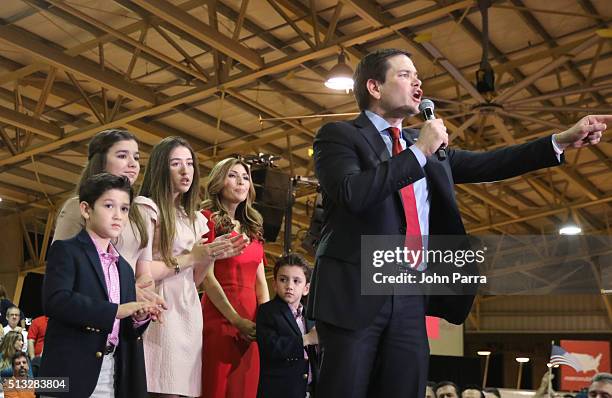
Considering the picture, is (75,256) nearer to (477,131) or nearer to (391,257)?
(391,257)

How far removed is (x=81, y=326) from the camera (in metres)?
2.44

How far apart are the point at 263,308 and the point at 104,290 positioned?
3.80 ft

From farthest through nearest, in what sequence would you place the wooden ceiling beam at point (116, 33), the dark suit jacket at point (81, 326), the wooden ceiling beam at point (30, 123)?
the wooden ceiling beam at point (30, 123) → the wooden ceiling beam at point (116, 33) → the dark suit jacket at point (81, 326)

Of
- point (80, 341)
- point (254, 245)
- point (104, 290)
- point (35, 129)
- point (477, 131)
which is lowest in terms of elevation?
point (80, 341)

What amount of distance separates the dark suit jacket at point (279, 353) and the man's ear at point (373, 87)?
1.55 meters

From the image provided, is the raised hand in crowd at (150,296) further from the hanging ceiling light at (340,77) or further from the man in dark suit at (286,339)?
the hanging ceiling light at (340,77)

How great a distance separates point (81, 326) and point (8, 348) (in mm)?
5214

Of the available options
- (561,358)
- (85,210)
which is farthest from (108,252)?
(561,358)

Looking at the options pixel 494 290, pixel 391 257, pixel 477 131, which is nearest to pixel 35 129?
pixel 477 131

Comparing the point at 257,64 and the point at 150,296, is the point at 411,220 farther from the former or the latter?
the point at 257,64

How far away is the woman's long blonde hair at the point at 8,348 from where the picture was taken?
23.1 ft

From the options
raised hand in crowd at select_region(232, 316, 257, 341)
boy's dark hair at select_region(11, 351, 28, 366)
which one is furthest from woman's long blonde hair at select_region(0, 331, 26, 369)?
raised hand in crowd at select_region(232, 316, 257, 341)

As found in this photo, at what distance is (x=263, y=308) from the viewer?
3.59m

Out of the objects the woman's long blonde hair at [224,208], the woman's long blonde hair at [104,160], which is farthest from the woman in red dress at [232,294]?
the woman's long blonde hair at [104,160]
